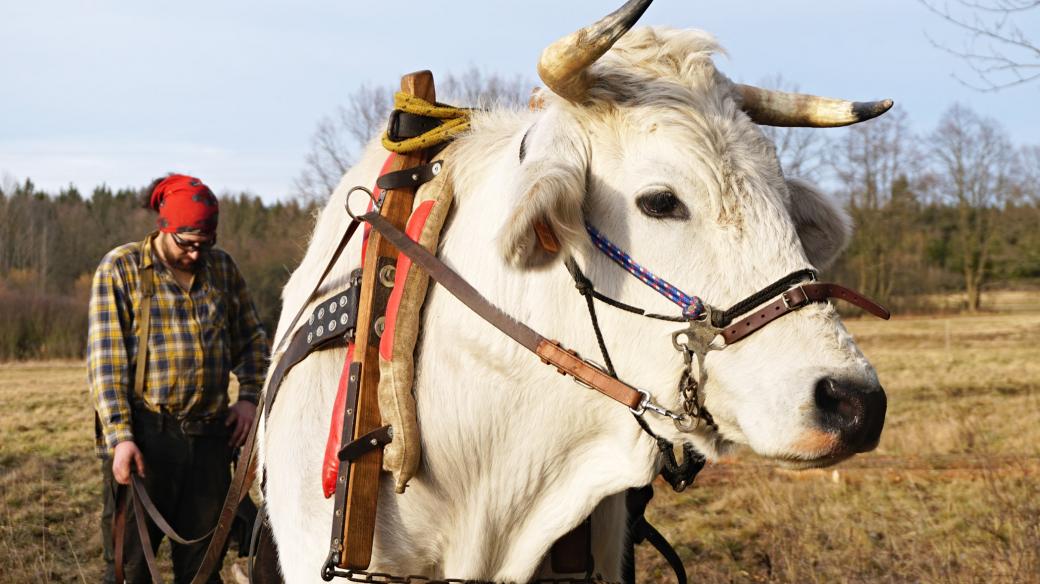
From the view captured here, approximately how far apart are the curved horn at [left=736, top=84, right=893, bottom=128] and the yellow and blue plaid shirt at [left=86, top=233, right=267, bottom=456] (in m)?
2.91

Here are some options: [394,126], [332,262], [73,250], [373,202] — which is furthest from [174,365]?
[73,250]

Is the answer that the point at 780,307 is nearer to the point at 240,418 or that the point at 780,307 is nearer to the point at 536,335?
the point at 536,335

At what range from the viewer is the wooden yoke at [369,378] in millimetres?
2590

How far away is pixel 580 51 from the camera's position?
2.33m

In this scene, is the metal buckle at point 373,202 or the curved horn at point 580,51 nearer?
the curved horn at point 580,51

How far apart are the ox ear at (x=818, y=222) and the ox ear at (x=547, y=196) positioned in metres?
0.82

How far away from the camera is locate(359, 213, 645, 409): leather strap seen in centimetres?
243

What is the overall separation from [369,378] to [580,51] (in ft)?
3.52

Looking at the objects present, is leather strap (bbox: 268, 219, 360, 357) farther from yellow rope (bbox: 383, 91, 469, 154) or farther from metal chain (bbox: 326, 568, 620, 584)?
metal chain (bbox: 326, 568, 620, 584)

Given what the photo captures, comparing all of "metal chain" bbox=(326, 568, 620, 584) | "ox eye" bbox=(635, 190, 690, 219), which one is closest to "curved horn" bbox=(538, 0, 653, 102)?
"ox eye" bbox=(635, 190, 690, 219)

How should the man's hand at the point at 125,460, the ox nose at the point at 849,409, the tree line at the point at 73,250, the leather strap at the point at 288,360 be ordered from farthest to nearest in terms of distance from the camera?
the tree line at the point at 73,250 → the man's hand at the point at 125,460 → the leather strap at the point at 288,360 → the ox nose at the point at 849,409

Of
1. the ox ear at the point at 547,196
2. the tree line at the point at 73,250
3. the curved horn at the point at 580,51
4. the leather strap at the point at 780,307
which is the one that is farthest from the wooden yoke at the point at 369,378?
the tree line at the point at 73,250

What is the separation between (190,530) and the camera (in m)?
4.84

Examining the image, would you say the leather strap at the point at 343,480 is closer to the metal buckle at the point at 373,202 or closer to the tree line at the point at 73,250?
the metal buckle at the point at 373,202
